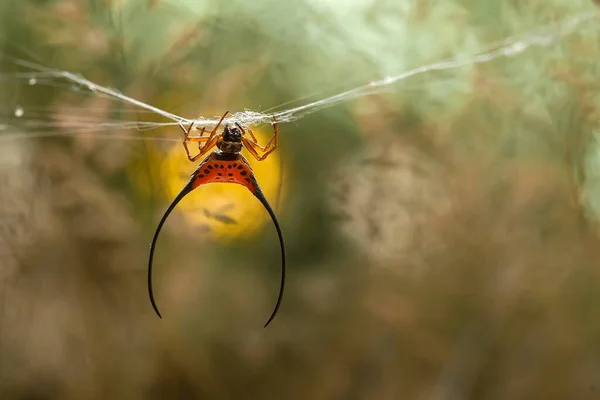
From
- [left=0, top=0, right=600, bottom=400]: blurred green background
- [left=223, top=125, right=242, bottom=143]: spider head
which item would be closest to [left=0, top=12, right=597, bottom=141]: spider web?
[left=0, top=0, right=600, bottom=400]: blurred green background

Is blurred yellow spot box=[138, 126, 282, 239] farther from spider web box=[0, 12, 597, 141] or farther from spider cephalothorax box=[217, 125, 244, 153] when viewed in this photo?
spider cephalothorax box=[217, 125, 244, 153]

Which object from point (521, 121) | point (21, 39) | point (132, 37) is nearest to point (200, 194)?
point (132, 37)

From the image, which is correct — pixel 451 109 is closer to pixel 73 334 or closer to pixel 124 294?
pixel 124 294

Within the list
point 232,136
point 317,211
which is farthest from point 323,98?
point 232,136

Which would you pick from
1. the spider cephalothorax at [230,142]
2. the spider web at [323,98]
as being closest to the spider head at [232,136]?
the spider cephalothorax at [230,142]

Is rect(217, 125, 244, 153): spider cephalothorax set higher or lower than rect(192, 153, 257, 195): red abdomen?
higher

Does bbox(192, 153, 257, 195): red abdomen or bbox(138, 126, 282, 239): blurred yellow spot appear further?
bbox(138, 126, 282, 239): blurred yellow spot
